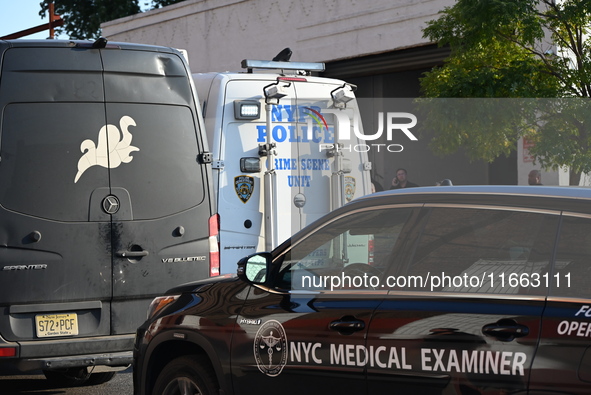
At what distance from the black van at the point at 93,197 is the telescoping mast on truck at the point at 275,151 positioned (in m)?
2.48

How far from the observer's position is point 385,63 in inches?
825

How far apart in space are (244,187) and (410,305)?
6.04 metres

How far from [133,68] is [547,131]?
227 inches

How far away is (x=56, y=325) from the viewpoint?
6.51m

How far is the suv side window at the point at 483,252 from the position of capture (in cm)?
366

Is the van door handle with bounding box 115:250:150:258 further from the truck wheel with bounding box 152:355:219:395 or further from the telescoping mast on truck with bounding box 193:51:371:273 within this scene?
the telescoping mast on truck with bounding box 193:51:371:273

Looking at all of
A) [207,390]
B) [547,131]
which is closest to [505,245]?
[207,390]

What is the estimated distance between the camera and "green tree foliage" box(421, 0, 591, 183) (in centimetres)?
1099

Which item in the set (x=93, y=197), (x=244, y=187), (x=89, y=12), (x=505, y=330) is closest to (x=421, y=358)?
(x=505, y=330)

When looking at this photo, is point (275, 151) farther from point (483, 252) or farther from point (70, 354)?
point (483, 252)

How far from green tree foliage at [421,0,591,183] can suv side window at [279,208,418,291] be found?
6.94m

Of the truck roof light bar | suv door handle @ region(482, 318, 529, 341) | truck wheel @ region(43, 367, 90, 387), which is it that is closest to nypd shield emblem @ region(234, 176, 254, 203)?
the truck roof light bar

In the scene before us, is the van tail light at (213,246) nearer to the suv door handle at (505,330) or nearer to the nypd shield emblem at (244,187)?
the nypd shield emblem at (244,187)

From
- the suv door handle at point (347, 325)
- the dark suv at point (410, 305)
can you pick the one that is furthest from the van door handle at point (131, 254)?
the suv door handle at point (347, 325)
